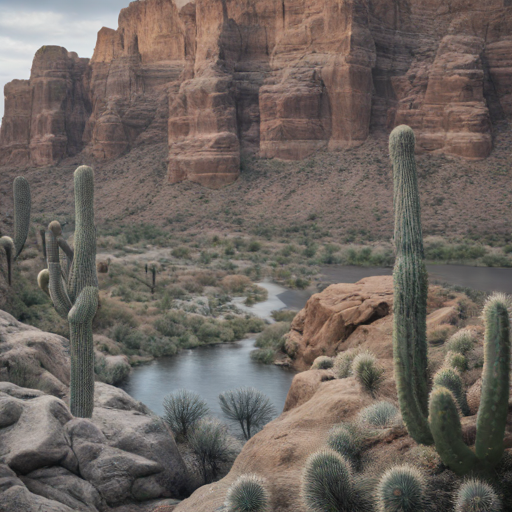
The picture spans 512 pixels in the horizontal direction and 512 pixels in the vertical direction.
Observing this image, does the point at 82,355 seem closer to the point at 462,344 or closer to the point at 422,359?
the point at 422,359

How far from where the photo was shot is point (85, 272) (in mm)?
9227

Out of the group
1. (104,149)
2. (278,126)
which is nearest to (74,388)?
(278,126)

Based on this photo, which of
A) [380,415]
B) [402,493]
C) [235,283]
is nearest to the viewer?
[402,493]

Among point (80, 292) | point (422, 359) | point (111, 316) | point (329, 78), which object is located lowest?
point (111, 316)

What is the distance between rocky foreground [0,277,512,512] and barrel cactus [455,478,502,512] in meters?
0.38

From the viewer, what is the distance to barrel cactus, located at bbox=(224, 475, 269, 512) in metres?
5.56

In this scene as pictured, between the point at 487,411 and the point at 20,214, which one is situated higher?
the point at 20,214

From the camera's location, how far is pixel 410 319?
551 centimetres

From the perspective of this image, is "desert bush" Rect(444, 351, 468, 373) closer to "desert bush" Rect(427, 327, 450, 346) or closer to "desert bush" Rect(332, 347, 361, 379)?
"desert bush" Rect(332, 347, 361, 379)

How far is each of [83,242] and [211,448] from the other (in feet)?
13.4

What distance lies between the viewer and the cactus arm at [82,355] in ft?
28.9

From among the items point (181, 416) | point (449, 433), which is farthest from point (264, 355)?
point (449, 433)

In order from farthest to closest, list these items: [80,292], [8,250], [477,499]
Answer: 1. [8,250]
2. [80,292]
3. [477,499]

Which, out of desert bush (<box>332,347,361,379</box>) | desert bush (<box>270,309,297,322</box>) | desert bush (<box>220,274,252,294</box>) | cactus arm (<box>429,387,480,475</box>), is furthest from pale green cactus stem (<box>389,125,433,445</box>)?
desert bush (<box>220,274,252,294</box>)
